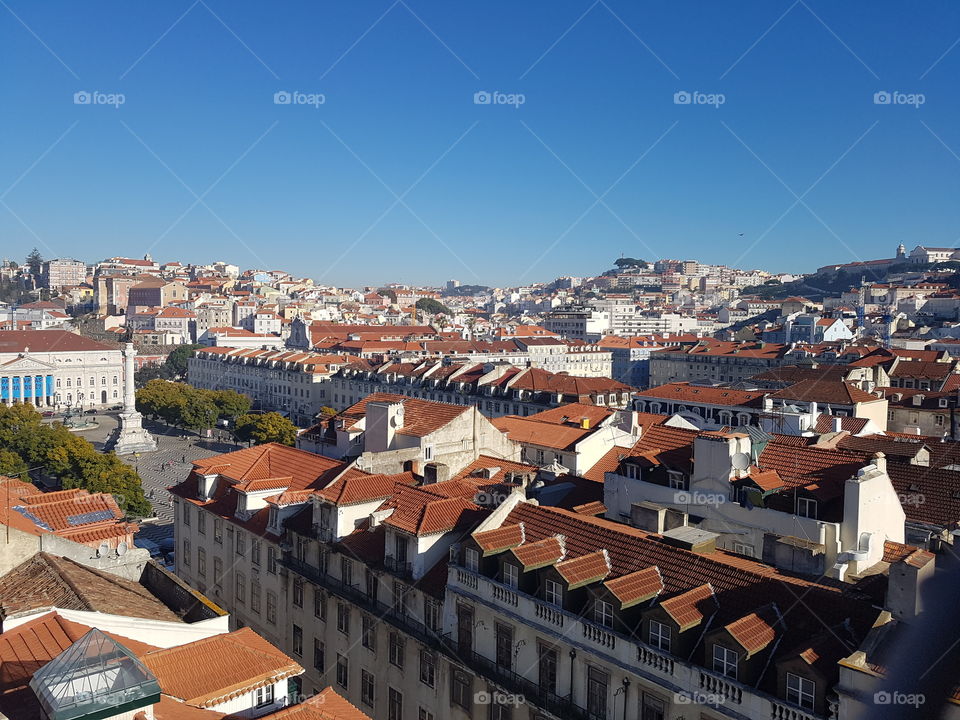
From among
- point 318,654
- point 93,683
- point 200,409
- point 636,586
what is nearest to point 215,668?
point 93,683

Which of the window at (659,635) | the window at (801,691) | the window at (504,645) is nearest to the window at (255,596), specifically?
the window at (504,645)

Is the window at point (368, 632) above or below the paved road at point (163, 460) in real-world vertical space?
above

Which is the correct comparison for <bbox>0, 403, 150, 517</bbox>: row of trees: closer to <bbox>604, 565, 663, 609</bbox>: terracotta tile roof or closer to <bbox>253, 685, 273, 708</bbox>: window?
<bbox>253, 685, 273, 708</bbox>: window

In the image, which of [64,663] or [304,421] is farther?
[304,421]

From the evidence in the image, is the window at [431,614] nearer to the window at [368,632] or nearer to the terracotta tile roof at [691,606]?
the window at [368,632]

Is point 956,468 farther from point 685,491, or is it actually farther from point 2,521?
point 2,521

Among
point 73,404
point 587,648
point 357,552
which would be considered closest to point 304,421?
point 73,404
